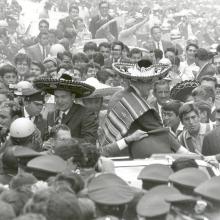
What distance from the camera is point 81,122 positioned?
27.1ft

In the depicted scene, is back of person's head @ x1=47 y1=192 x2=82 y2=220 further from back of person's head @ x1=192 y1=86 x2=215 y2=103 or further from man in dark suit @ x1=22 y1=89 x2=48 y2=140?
back of person's head @ x1=192 y1=86 x2=215 y2=103

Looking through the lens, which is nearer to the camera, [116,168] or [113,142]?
[116,168]

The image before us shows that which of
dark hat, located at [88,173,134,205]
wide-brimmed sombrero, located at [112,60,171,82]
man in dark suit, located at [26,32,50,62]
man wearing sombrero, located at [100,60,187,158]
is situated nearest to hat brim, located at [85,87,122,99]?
wide-brimmed sombrero, located at [112,60,171,82]

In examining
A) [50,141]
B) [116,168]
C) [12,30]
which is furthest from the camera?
[12,30]

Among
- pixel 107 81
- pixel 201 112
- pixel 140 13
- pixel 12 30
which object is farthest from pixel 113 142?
pixel 140 13

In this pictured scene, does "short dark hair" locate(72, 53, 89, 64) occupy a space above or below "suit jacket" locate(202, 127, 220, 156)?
below

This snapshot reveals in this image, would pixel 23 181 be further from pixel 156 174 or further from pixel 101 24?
pixel 101 24

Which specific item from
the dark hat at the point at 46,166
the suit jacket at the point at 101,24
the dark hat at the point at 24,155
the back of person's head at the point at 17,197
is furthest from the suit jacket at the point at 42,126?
A: the suit jacket at the point at 101,24

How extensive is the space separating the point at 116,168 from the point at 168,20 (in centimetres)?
1359

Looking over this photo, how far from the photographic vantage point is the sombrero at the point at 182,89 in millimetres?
11000

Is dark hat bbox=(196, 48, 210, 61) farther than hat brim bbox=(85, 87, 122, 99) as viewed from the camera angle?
Yes

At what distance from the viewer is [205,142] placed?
8.63m

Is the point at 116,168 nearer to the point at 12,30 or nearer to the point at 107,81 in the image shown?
the point at 107,81

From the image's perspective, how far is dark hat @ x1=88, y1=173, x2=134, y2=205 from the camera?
5203 mm
